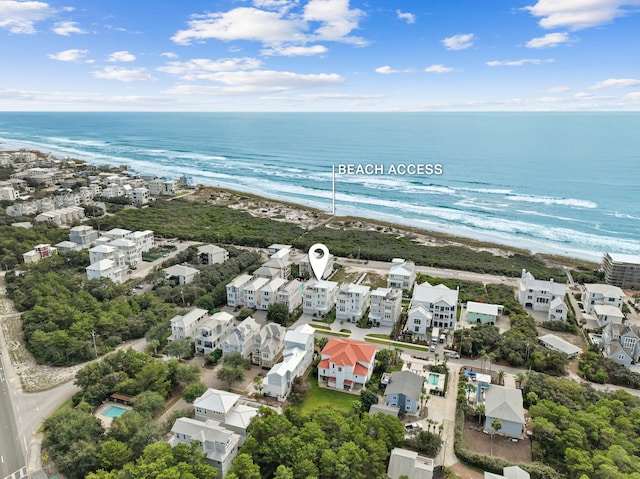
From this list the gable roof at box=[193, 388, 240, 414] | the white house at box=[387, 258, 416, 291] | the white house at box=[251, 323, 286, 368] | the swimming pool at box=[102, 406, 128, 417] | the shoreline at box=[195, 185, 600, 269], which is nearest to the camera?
the gable roof at box=[193, 388, 240, 414]

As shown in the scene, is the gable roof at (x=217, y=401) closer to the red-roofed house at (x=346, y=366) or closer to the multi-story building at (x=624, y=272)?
the red-roofed house at (x=346, y=366)

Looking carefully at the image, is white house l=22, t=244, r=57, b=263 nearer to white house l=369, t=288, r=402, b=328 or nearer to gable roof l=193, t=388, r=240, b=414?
gable roof l=193, t=388, r=240, b=414

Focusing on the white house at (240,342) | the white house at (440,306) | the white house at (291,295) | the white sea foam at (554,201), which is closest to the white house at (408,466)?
the white house at (240,342)

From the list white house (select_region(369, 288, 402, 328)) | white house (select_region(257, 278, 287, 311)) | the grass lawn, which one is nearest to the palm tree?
the grass lawn

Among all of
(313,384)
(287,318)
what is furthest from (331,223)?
(313,384)

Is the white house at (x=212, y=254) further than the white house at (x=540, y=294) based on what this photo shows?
Yes

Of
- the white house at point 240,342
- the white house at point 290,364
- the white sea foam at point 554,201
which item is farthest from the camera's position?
the white sea foam at point 554,201

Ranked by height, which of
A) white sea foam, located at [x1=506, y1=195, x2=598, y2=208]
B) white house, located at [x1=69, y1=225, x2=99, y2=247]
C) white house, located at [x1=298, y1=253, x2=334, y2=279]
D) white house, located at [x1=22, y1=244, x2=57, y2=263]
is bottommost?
white house, located at [x1=298, y1=253, x2=334, y2=279]

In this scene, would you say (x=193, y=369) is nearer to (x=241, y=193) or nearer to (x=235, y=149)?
(x=241, y=193)
